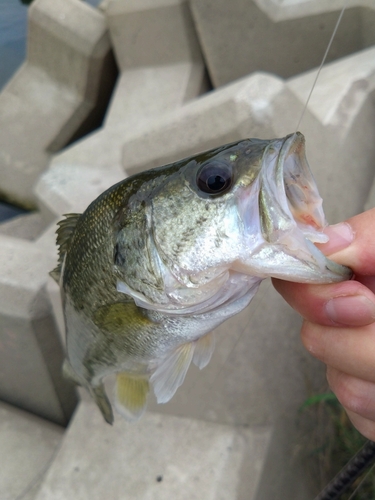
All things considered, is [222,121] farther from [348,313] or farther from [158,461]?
[158,461]

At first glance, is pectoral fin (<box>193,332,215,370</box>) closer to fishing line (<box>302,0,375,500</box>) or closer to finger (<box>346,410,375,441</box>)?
finger (<box>346,410,375,441</box>)

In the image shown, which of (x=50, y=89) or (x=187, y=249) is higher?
(x=187, y=249)

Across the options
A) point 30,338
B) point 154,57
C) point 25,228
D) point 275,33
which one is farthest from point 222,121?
point 25,228

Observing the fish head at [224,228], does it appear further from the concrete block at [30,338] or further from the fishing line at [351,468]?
the concrete block at [30,338]

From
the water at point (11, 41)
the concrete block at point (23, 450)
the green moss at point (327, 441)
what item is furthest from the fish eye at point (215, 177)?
the water at point (11, 41)

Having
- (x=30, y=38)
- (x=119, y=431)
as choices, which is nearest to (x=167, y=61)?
(x=30, y=38)

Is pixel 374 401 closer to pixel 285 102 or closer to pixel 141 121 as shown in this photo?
pixel 285 102
